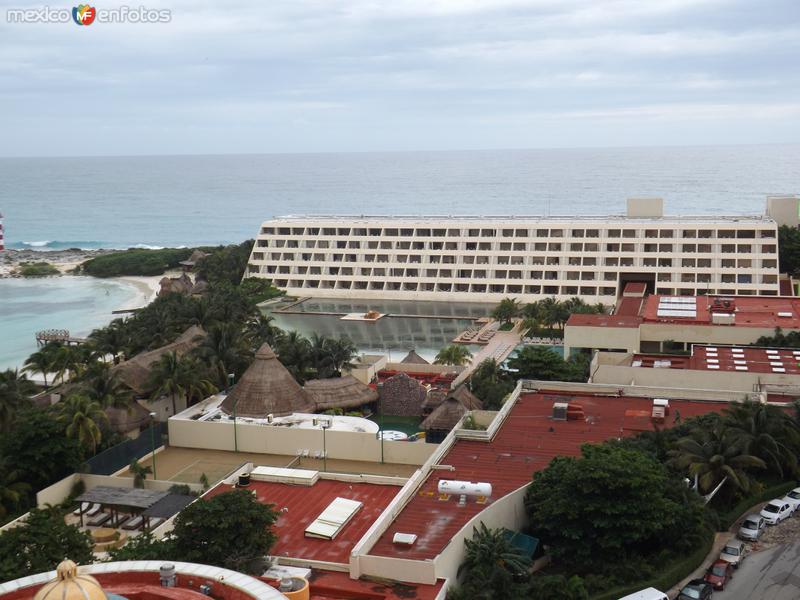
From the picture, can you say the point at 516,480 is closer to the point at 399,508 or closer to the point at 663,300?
the point at 399,508

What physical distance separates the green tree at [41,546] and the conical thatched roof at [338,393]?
17.4 meters

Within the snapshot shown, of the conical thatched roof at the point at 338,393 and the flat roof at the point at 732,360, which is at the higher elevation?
the flat roof at the point at 732,360

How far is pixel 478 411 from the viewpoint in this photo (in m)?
35.7

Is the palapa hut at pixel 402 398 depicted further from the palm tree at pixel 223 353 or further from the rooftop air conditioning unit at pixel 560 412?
the rooftop air conditioning unit at pixel 560 412

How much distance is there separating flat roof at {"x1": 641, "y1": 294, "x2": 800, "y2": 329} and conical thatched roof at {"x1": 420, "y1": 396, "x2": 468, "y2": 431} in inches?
663

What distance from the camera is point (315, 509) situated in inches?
1091

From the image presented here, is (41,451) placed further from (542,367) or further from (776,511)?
(776,511)

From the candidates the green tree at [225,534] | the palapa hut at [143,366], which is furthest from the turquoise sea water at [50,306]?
the green tree at [225,534]

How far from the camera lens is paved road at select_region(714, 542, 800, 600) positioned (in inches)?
945

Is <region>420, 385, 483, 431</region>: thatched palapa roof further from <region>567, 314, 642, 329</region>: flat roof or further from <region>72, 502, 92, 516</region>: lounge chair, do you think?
<region>567, 314, 642, 329</region>: flat roof

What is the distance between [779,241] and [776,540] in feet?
179

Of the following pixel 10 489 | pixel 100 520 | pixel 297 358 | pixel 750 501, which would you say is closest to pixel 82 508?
pixel 100 520

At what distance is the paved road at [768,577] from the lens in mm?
24016

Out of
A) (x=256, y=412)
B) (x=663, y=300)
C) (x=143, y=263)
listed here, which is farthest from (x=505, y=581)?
(x=143, y=263)
